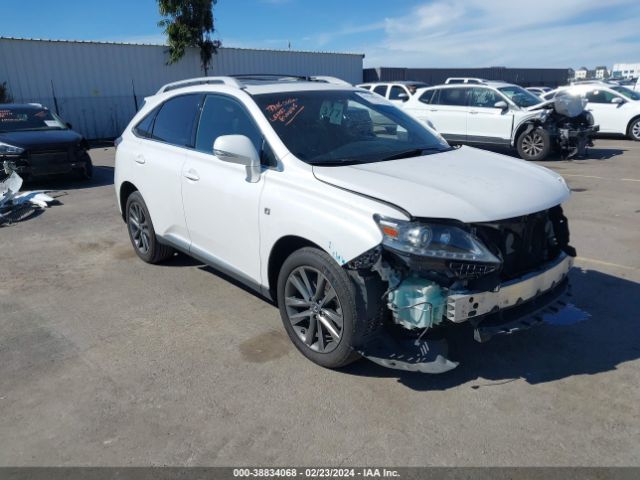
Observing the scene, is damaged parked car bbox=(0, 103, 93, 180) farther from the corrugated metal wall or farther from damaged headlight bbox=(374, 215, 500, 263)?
the corrugated metal wall

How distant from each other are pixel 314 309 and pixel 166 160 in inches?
90.5

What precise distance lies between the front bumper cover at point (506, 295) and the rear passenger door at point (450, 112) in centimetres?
1064

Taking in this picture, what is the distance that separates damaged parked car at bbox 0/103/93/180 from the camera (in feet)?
31.9

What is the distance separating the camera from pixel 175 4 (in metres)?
22.7

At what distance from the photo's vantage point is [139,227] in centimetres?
570

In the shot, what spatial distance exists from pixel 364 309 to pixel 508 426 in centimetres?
102

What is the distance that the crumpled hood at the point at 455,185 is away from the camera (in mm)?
3047

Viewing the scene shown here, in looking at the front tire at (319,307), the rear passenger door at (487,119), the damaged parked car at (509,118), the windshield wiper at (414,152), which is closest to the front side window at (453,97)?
the damaged parked car at (509,118)

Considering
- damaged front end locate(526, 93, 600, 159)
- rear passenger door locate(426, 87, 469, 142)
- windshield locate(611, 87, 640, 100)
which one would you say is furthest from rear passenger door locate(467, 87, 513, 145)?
windshield locate(611, 87, 640, 100)

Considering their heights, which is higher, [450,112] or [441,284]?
[441,284]

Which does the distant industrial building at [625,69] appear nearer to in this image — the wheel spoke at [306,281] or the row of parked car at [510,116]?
the row of parked car at [510,116]

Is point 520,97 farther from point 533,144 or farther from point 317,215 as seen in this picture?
point 317,215

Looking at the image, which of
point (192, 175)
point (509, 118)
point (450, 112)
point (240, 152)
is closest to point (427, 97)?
point (450, 112)

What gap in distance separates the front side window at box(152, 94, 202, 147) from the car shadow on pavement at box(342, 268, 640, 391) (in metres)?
2.61
